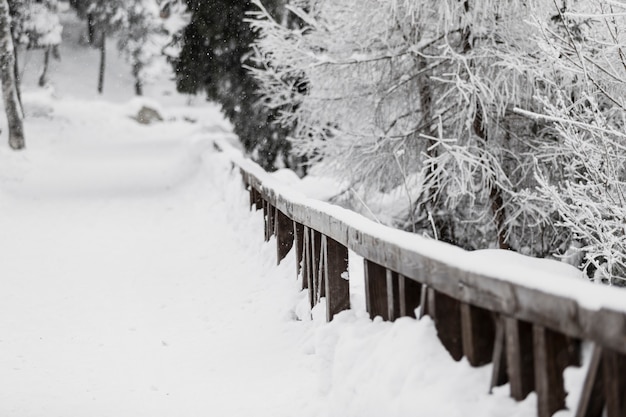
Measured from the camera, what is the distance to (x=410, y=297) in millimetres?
4266

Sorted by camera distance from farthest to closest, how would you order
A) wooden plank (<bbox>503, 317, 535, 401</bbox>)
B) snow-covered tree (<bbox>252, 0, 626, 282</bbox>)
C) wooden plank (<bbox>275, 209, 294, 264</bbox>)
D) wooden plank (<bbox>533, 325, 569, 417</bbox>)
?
snow-covered tree (<bbox>252, 0, 626, 282</bbox>)
wooden plank (<bbox>275, 209, 294, 264</bbox>)
wooden plank (<bbox>503, 317, 535, 401</bbox>)
wooden plank (<bbox>533, 325, 569, 417</bbox>)

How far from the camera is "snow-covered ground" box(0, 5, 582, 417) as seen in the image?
394 cm

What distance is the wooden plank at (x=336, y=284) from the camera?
5.75 metres

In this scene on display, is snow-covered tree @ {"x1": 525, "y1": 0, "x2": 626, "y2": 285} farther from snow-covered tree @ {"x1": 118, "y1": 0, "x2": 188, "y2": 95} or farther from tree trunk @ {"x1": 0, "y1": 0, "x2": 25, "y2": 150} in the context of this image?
snow-covered tree @ {"x1": 118, "y1": 0, "x2": 188, "y2": 95}

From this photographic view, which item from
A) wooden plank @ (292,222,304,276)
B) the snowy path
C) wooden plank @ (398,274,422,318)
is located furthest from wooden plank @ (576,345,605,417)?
wooden plank @ (292,222,304,276)

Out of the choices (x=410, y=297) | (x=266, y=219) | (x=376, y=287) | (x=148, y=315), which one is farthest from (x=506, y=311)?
(x=266, y=219)

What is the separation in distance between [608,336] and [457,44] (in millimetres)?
9757

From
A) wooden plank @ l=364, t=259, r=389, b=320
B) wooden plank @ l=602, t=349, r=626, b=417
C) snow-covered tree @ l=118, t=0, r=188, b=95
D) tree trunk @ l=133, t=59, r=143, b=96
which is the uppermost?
wooden plank @ l=602, t=349, r=626, b=417

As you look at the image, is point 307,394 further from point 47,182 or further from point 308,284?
point 47,182

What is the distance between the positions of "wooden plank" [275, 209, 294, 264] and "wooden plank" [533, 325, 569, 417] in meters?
5.58

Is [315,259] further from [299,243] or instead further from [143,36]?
[143,36]

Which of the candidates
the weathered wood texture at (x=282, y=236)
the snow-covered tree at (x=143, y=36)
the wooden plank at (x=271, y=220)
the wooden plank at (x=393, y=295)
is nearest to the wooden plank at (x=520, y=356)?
the wooden plank at (x=393, y=295)

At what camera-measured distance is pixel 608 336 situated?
2574mm

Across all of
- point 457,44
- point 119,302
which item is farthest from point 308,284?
point 457,44
